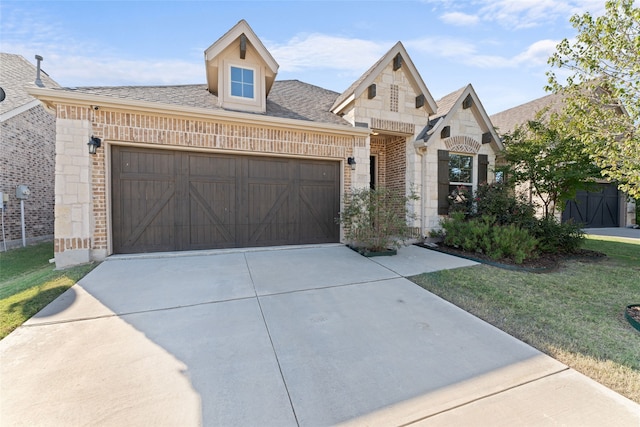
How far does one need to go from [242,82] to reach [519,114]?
57.0 feet

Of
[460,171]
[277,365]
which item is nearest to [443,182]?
[460,171]

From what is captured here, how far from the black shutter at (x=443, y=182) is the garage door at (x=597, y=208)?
10.1 m

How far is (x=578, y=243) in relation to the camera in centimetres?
752

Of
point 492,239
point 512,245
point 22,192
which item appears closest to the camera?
point 512,245

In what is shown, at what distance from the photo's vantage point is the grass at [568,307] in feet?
8.22

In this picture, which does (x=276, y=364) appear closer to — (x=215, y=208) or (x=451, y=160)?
(x=215, y=208)

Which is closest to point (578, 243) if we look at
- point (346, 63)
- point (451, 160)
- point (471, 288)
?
point (451, 160)

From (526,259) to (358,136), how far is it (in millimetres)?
5488

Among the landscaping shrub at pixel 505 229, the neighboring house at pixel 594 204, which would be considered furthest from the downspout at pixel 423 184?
the neighboring house at pixel 594 204

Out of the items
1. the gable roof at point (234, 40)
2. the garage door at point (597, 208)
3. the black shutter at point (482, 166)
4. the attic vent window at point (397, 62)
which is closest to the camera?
the gable roof at point (234, 40)

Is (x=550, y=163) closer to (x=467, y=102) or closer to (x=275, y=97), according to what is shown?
(x=467, y=102)

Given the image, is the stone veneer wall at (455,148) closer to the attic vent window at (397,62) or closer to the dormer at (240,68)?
the attic vent window at (397,62)

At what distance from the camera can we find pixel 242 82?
714 cm

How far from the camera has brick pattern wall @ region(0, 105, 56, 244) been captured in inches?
353
